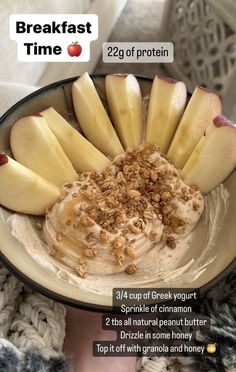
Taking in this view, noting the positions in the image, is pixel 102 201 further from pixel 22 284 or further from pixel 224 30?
pixel 224 30

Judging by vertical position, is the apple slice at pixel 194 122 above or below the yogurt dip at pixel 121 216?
above

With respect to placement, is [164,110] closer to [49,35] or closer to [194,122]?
[194,122]

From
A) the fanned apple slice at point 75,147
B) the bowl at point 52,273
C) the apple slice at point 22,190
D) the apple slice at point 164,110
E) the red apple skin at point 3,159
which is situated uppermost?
the apple slice at point 164,110

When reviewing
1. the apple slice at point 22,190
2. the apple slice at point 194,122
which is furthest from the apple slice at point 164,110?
the apple slice at point 22,190

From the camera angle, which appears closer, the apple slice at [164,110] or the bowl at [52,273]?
the bowl at [52,273]

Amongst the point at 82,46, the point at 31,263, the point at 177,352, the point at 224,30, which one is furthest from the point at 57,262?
the point at 224,30

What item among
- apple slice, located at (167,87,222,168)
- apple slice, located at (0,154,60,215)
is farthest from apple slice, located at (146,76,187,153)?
apple slice, located at (0,154,60,215)

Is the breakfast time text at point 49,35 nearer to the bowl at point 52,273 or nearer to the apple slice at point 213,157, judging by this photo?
the bowl at point 52,273

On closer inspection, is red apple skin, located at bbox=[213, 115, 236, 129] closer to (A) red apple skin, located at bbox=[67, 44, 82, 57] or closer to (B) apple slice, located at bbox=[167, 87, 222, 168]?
(B) apple slice, located at bbox=[167, 87, 222, 168]
